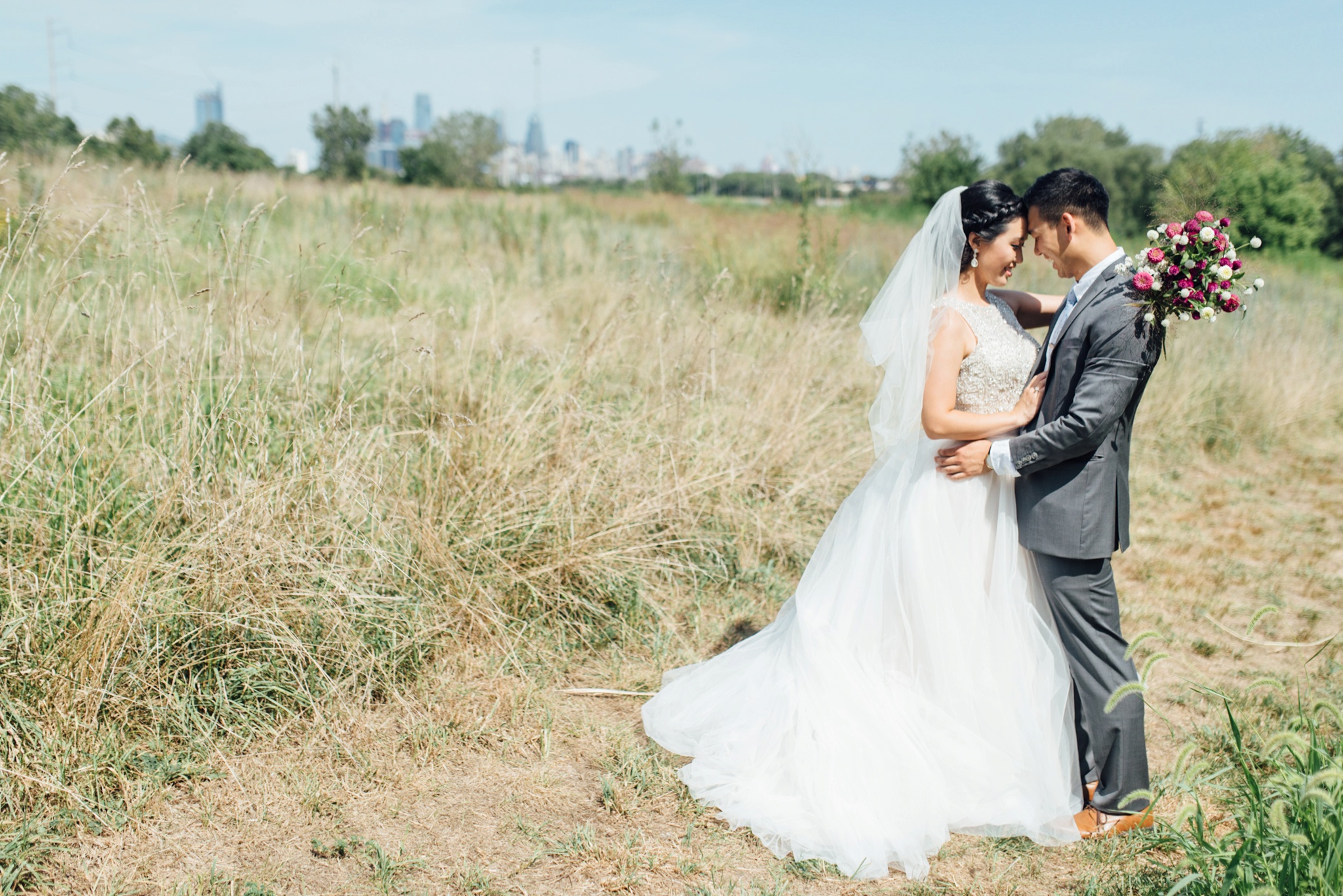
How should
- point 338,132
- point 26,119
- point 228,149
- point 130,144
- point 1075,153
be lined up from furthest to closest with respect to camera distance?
point 338,132, point 1075,153, point 228,149, point 130,144, point 26,119

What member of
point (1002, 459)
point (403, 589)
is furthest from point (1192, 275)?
point (403, 589)

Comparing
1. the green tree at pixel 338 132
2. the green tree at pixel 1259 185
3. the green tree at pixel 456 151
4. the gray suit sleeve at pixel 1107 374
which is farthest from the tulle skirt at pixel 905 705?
the green tree at pixel 338 132

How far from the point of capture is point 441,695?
3451 mm

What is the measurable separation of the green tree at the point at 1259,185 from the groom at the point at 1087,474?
347 mm

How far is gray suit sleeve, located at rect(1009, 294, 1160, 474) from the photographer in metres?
2.68

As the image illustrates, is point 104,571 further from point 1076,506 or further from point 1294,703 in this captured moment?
point 1294,703

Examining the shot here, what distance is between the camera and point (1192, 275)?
8.64 ft

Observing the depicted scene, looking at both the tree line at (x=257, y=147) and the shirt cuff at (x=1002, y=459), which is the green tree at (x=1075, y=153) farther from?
the shirt cuff at (x=1002, y=459)

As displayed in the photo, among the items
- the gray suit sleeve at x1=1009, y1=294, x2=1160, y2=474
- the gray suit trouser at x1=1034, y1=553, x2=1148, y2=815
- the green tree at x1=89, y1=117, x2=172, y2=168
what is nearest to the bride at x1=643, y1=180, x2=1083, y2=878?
the gray suit trouser at x1=1034, y1=553, x2=1148, y2=815

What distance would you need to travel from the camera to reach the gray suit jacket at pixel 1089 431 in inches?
106

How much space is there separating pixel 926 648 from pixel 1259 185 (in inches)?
616

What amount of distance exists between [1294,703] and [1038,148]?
35024 mm

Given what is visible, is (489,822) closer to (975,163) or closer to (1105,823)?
(1105,823)

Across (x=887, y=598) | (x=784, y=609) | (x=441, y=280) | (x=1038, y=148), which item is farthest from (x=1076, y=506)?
(x=1038, y=148)
